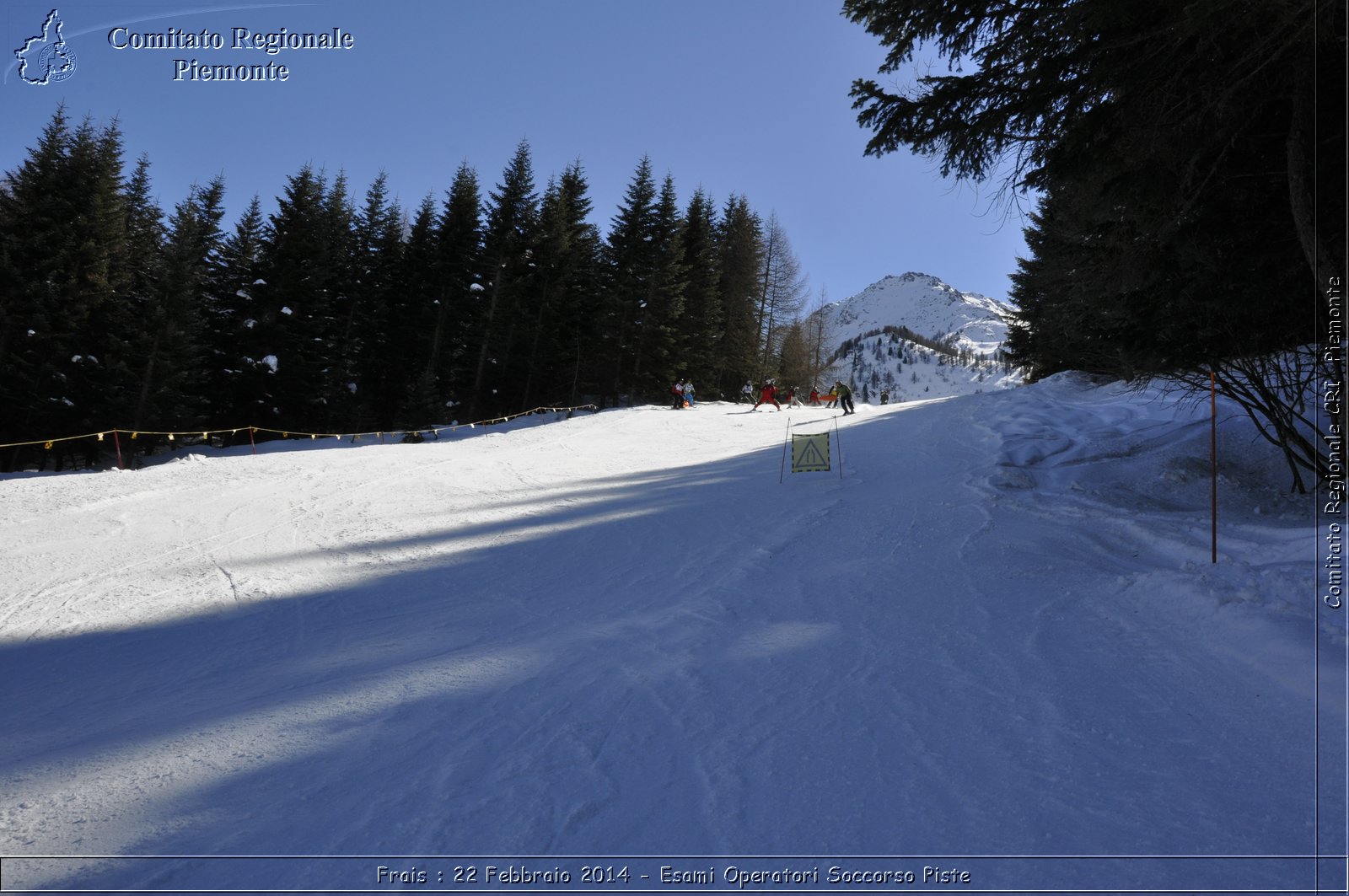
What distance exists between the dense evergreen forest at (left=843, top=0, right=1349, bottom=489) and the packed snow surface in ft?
9.10

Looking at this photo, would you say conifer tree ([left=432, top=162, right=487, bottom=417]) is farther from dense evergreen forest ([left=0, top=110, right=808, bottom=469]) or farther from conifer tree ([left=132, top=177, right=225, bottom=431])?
conifer tree ([left=132, top=177, right=225, bottom=431])

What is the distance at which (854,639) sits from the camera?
5.42m

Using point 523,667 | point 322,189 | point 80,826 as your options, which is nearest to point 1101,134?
point 523,667

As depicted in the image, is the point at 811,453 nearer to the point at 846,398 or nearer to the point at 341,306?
the point at 846,398

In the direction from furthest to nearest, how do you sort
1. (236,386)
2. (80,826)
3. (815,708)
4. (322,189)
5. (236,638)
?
Result: (322,189), (236,386), (236,638), (815,708), (80,826)

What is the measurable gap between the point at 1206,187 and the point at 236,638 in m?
11.3

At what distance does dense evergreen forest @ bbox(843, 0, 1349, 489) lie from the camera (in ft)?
18.0

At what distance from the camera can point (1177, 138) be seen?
5.99 m

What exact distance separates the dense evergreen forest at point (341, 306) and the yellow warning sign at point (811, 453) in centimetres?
2278

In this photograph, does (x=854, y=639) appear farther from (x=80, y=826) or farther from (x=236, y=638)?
(x=236, y=638)

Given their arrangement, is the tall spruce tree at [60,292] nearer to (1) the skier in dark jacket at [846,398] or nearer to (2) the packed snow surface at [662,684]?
(2) the packed snow surface at [662,684]

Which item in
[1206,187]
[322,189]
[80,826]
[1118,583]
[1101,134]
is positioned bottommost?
[80,826]

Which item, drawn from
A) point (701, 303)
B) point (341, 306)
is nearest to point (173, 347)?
point (341, 306)

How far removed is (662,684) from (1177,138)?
730 centimetres
